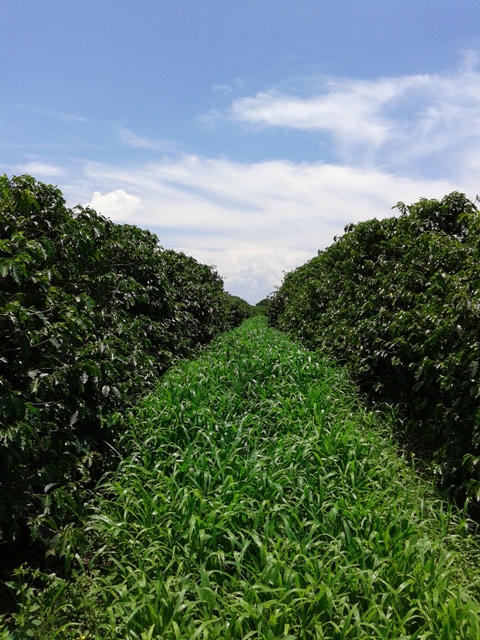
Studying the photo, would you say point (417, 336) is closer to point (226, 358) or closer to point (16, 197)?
point (226, 358)

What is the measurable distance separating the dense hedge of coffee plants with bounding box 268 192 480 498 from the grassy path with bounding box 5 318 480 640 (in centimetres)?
58

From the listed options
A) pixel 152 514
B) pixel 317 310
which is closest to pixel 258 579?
pixel 152 514

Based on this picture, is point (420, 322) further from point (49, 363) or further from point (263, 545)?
point (49, 363)

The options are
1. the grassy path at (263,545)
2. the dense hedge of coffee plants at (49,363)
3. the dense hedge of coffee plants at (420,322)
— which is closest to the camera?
the grassy path at (263,545)

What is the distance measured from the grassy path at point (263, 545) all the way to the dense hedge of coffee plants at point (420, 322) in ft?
1.90

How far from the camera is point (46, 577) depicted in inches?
90.1

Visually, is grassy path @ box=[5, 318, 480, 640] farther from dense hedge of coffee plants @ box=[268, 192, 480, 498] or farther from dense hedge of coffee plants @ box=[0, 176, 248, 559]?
dense hedge of coffee plants @ box=[268, 192, 480, 498]

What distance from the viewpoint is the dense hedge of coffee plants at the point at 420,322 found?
3.27 m

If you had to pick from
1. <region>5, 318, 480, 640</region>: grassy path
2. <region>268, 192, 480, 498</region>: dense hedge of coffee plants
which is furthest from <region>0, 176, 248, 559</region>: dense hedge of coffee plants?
<region>268, 192, 480, 498</region>: dense hedge of coffee plants

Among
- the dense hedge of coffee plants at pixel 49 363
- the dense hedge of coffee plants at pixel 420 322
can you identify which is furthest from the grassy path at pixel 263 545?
the dense hedge of coffee plants at pixel 420 322

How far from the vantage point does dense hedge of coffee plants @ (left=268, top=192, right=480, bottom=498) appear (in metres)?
3.27

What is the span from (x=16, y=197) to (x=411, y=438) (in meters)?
4.17

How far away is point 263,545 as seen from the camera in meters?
2.29

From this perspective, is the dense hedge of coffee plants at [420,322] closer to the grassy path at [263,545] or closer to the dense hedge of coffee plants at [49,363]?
the grassy path at [263,545]
